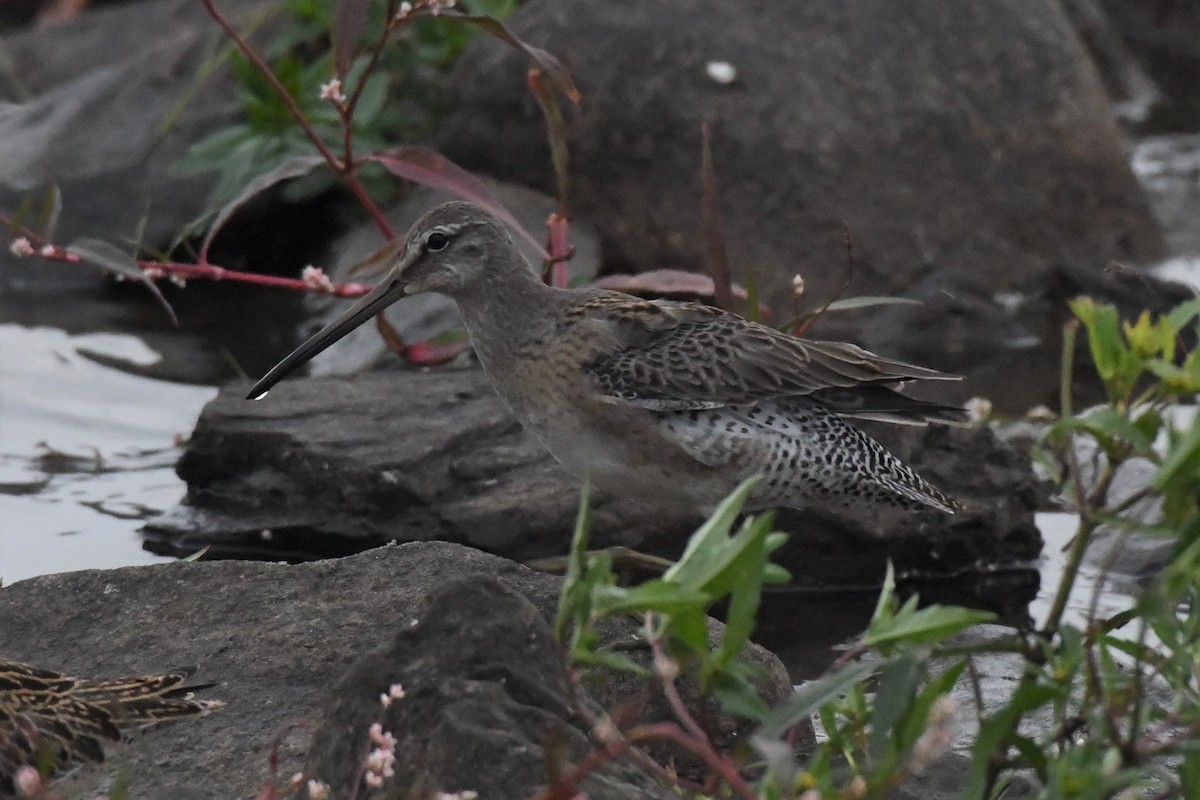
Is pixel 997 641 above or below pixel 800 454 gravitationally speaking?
above

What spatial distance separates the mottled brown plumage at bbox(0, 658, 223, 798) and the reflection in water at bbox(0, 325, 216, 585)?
5.49 ft

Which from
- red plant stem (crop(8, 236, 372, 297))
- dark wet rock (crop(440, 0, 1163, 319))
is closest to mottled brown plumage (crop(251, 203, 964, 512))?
red plant stem (crop(8, 236, 372, 297))

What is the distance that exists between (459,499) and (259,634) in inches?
54.6

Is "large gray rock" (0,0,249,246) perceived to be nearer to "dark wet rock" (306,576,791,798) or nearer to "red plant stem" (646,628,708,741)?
"dark wet rock" (306,576,791,798)

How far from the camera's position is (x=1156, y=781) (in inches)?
123

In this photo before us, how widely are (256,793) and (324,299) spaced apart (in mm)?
4243

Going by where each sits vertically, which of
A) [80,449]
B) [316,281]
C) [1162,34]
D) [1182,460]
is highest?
[1182,460]

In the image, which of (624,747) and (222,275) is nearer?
(624,747)

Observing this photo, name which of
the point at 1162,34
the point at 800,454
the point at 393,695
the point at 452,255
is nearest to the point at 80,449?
the point at 452,255

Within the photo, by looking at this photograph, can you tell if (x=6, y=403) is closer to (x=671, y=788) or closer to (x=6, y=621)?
(x=6, y=621)

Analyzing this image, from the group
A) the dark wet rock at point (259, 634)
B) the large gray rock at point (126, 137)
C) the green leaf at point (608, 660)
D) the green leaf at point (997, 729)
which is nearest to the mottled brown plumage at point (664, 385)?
the dark wet rock at point (259, 634)

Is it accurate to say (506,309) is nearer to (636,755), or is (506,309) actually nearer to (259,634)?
(259,634)

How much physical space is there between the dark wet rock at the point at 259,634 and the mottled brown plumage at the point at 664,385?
2.07ft

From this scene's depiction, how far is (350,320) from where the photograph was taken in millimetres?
4824
